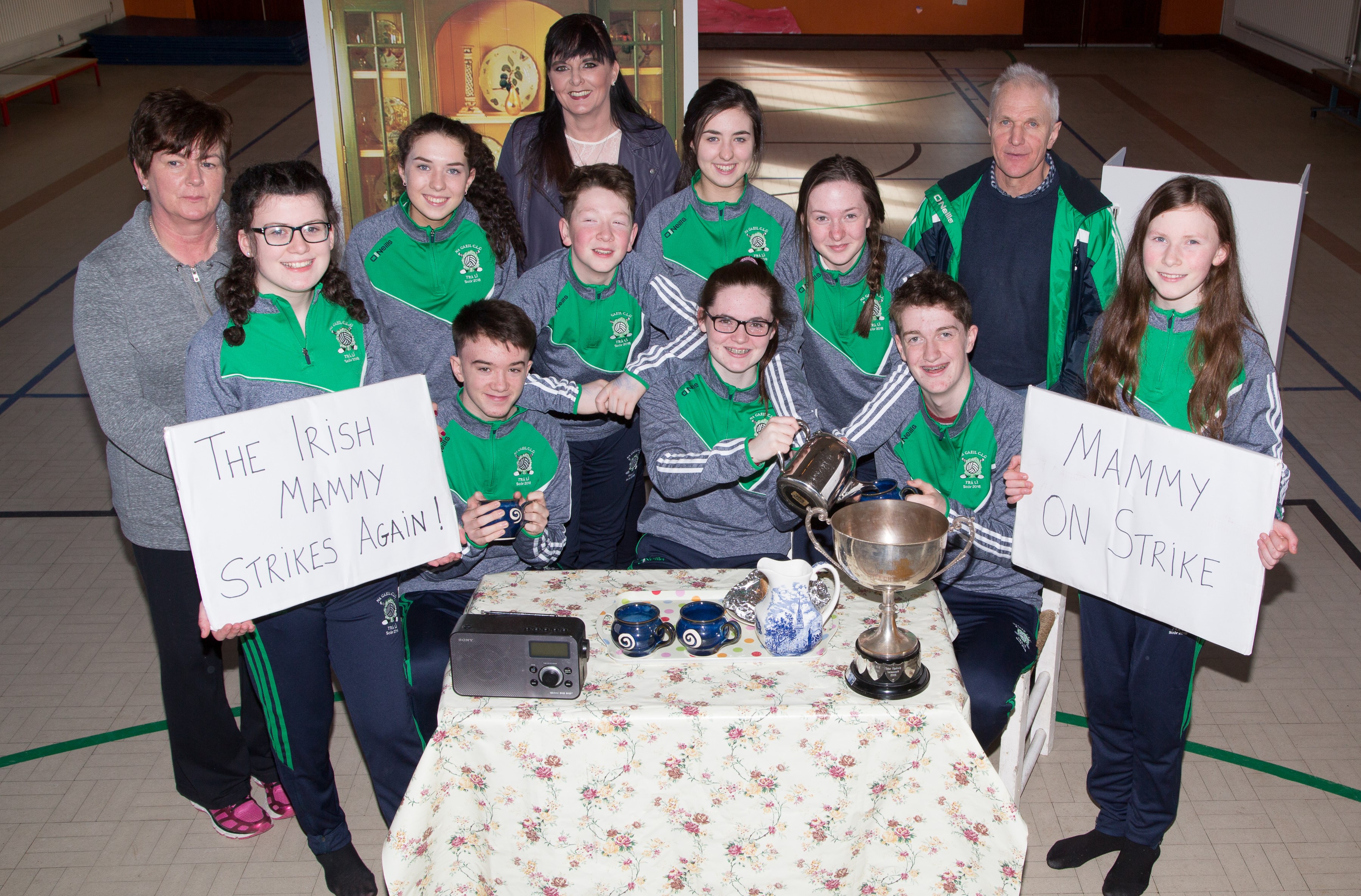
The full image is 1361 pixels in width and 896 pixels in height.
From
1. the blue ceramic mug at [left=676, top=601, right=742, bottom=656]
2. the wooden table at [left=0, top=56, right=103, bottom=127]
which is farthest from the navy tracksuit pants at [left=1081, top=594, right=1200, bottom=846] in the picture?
the wooden table at [left=0, top=56, right=103, bottom=127]

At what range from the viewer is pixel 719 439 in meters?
2.81

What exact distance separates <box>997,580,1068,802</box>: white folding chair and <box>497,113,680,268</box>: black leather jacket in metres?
1.70

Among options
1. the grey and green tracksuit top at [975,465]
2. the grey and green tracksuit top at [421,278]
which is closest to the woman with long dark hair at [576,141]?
the grey and green tracksuit top at [421,278]

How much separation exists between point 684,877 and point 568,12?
13.5ft

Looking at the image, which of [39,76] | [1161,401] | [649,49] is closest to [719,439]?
[1161,401]

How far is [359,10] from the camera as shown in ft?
15.2

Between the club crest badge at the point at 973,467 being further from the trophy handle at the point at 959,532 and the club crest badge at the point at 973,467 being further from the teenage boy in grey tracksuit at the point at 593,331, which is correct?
the teenage boy in grey tracksuit at the point at 593,331

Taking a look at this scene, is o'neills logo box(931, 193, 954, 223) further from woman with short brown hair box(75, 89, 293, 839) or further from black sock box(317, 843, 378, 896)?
black sock box(317, 843, 378, 896)

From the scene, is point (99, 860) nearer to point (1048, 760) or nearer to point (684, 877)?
point (684, 877)

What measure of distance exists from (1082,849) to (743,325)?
1.52m

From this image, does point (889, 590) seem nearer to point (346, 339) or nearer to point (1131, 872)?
point (1131, 872)

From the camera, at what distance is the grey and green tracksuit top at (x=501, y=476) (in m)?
2.72

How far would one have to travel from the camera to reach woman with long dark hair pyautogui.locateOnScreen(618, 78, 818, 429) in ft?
9.52

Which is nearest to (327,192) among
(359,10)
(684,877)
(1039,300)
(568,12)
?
(684,877)
